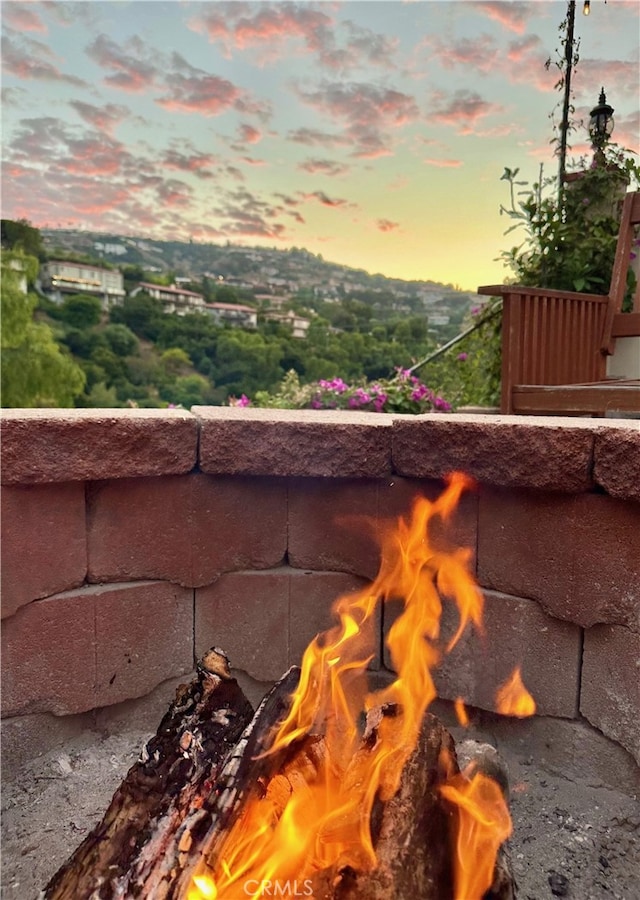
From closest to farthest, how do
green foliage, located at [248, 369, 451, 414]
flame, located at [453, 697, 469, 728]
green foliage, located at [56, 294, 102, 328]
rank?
flame, located at [453, 697, 469, 728]
green foliage, located at [248, 369, 451, 414]
green foliage, located at [56, 294, 102, 328]

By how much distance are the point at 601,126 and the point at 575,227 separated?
0.74 m

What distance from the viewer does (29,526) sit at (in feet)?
5.65

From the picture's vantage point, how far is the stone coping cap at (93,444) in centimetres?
161

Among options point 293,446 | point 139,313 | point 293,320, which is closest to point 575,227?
point 293,446

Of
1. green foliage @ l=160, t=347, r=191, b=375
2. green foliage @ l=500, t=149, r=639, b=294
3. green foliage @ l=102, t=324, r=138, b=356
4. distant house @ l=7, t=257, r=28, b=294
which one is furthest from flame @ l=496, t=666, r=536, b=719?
distant house @ l=7, t=257, r=28, b=294

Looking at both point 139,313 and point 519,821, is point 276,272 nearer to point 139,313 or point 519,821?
point 139,313

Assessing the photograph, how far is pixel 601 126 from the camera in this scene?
4.14 metres

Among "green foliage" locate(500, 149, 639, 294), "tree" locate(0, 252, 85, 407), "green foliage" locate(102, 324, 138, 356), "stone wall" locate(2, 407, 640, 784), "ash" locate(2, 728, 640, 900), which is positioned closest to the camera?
"ash" locate(2, 728, 640, 900)

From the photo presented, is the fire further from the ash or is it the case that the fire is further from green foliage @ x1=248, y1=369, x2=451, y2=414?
green foliage @ x1=248, y1=369, x2=451, y2=414

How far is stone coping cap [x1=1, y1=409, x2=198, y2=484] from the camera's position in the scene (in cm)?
161

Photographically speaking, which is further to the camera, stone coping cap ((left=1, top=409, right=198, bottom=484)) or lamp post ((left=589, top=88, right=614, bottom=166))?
lamp post ((left=589, top=88, right=614, bottom=166))

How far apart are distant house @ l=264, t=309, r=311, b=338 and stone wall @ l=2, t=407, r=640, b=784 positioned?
351 inches

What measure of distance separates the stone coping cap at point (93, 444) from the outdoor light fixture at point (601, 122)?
145 inches

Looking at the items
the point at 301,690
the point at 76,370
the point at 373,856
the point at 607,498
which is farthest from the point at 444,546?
the point at 76,370
